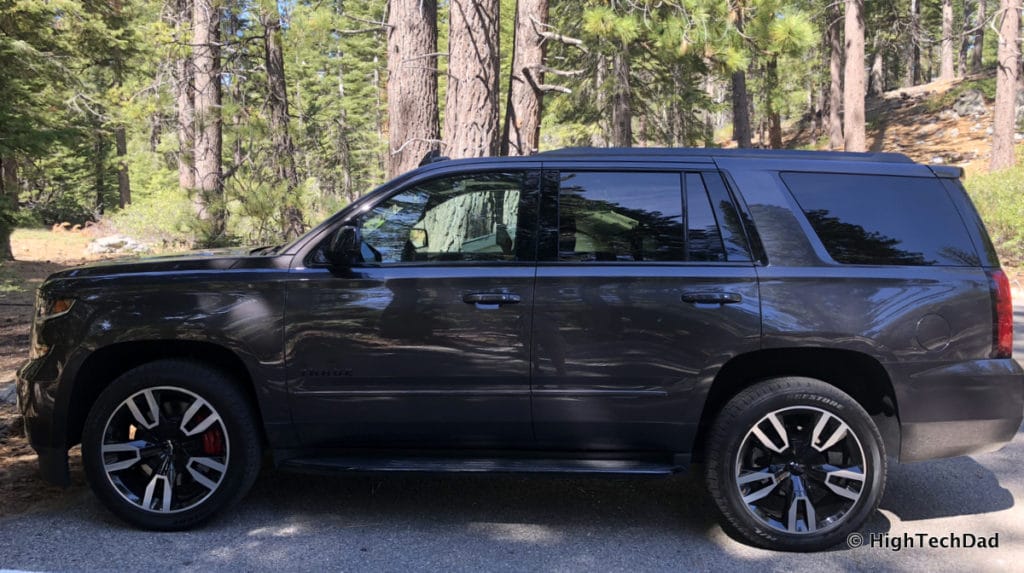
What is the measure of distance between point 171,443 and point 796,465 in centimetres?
327

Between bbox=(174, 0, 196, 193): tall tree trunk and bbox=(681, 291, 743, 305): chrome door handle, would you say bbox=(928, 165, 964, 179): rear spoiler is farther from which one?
bbox=(174, 0, 196, 193): tall tree trunk

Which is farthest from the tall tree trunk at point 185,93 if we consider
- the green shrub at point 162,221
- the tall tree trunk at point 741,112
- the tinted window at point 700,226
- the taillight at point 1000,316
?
the tall tree trunk at point 741,112

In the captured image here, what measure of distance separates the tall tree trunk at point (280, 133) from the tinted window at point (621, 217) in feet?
21.4

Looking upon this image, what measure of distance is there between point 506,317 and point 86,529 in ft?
8.27

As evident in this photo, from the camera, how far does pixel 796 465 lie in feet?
12.5

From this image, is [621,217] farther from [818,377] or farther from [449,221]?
[818,377]

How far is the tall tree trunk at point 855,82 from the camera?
22438mm

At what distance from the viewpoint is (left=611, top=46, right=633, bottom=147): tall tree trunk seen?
650 inches

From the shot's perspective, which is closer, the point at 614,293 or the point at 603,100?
the point at 614,293

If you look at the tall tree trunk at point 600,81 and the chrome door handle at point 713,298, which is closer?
the chrome door handle at point 713,298

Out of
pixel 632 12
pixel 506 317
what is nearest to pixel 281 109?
pixel 632 12

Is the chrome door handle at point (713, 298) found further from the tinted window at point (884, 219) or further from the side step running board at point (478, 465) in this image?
the side step running board at point (478, 465)

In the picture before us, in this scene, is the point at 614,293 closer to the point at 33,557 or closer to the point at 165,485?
the point at 165,485

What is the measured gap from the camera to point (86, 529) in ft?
13.1
